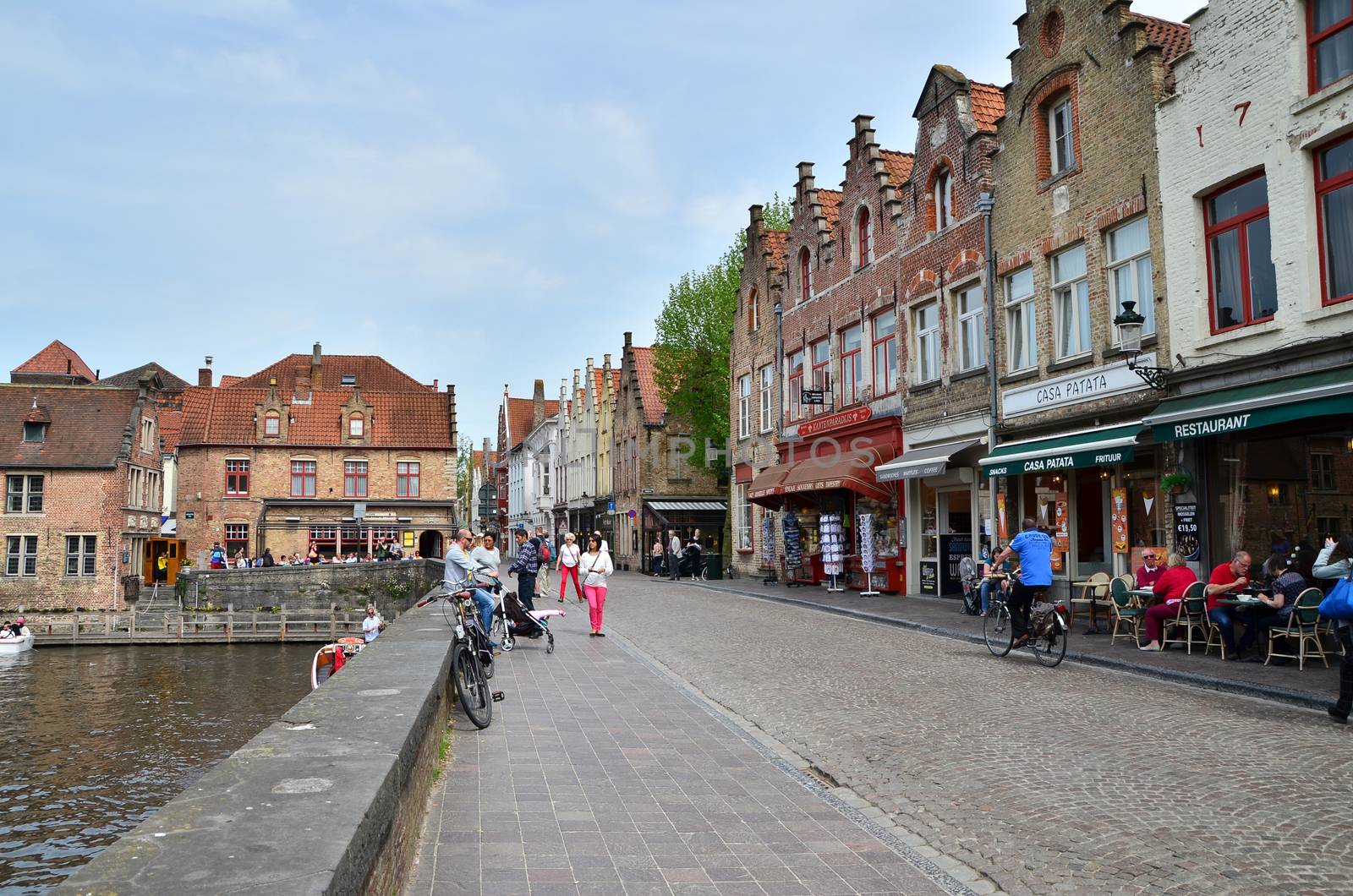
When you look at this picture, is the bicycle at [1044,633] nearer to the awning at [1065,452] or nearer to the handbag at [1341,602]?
the awning at [1065,452]

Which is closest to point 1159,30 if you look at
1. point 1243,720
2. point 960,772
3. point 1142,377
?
point 1142,377

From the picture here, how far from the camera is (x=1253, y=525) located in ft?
44.9

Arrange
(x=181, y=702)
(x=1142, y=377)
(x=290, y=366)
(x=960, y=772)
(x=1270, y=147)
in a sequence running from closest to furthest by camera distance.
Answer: (x=960, y=772) < (x=1270, y=147) < (x=1142, y=377) < (x=181, y=702) < (x=290, y=366)

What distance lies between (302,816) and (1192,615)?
1225cm

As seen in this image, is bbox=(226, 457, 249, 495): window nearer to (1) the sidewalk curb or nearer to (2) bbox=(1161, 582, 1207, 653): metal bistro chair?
(1) the sidewalk curb

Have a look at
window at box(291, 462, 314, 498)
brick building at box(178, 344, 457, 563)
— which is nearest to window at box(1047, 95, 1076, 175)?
brick building at box(178, 344, 457, 563)

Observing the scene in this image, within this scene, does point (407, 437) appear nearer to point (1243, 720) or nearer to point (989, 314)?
point (989, 314)

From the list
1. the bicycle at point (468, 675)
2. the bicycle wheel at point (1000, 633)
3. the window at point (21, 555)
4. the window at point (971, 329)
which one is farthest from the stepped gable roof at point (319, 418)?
the bicycle at point (468, 675)

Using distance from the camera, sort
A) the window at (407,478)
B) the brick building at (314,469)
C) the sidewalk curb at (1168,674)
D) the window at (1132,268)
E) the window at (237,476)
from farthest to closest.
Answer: the window at (407,478)
the window at (237,476)
the brick building at (314,469)
the window at (1132,268)
the sidewalk curb at (1168,674)

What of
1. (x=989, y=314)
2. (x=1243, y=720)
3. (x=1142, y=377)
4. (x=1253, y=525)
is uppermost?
(x=989, y=314)

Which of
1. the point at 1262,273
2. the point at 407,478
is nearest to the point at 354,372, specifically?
the point at 407,478

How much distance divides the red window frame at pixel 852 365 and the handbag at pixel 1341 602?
696 inches

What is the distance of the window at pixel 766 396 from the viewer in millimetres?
31828

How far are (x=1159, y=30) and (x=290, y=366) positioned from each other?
206 ft
